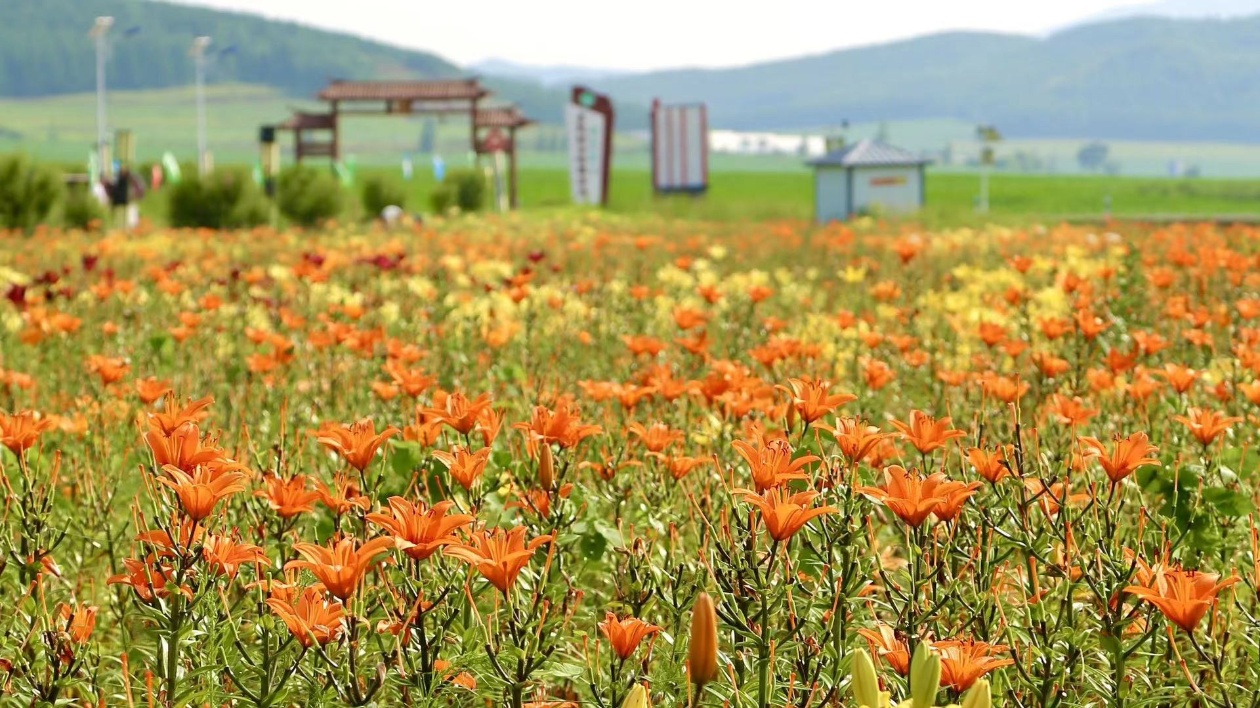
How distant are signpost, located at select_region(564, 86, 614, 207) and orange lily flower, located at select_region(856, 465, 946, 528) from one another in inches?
1018

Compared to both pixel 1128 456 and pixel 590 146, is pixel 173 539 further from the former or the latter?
pixel 590 146

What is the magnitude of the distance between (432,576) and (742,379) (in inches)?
50.2

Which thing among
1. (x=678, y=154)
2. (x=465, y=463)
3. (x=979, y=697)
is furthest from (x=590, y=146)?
(x=979, y=697)

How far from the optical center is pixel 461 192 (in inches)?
1022

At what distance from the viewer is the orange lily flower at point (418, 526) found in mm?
1653

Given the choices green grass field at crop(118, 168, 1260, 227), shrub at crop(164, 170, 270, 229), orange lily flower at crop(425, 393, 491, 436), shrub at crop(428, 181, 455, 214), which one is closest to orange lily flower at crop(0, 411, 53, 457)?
orange lily flower at crop(425, 393, 491, 436)

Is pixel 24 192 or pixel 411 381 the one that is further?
pixel 24 192

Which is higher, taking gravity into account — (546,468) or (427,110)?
(427,110)

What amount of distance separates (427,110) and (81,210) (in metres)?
15.5

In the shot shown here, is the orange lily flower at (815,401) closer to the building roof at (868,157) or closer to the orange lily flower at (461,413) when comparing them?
the orange lily flower at (461,413)

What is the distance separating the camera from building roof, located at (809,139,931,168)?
950 inches

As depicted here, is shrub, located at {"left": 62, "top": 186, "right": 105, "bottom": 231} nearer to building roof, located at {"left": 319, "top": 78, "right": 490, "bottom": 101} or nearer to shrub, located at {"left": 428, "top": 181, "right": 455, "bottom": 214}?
shrub, located at {"left": 428, "top": 181, "right": 455, "bottom": 214}

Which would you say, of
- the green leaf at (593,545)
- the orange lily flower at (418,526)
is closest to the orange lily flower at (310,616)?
the orange lily flower at (418,526)

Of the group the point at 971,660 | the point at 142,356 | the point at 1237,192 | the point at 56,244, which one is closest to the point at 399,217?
the point at 56,244
